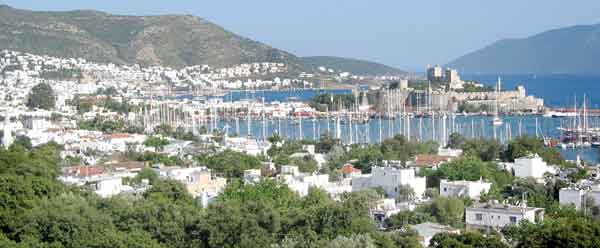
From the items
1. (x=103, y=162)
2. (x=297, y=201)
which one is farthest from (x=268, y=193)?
(x=103, y=162)

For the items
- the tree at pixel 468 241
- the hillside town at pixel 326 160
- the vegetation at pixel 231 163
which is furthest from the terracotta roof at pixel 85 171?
the tree at pixel 468 241

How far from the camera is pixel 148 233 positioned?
14.3 m

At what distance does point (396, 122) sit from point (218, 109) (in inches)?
433

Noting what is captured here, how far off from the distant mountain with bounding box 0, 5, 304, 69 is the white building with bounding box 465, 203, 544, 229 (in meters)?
68.8

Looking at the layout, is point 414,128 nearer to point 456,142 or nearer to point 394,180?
point 456,142

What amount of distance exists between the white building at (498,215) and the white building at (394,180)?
3450 millimetres

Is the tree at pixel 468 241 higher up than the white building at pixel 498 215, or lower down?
higher up

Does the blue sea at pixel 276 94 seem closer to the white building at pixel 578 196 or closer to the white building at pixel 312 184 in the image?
the white building at pixel 312 184

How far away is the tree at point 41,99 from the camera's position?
168ft

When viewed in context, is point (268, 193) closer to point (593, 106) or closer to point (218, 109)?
point (218, 109)

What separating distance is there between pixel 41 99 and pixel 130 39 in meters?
46.2

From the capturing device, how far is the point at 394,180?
21.1m

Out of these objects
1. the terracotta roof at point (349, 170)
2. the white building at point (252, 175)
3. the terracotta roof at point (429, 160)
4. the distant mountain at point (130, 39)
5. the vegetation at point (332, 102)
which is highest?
the distant mountain at point (130, 39)

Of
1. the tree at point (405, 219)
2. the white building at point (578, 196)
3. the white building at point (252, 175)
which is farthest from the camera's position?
the white building at point (252, 175)
